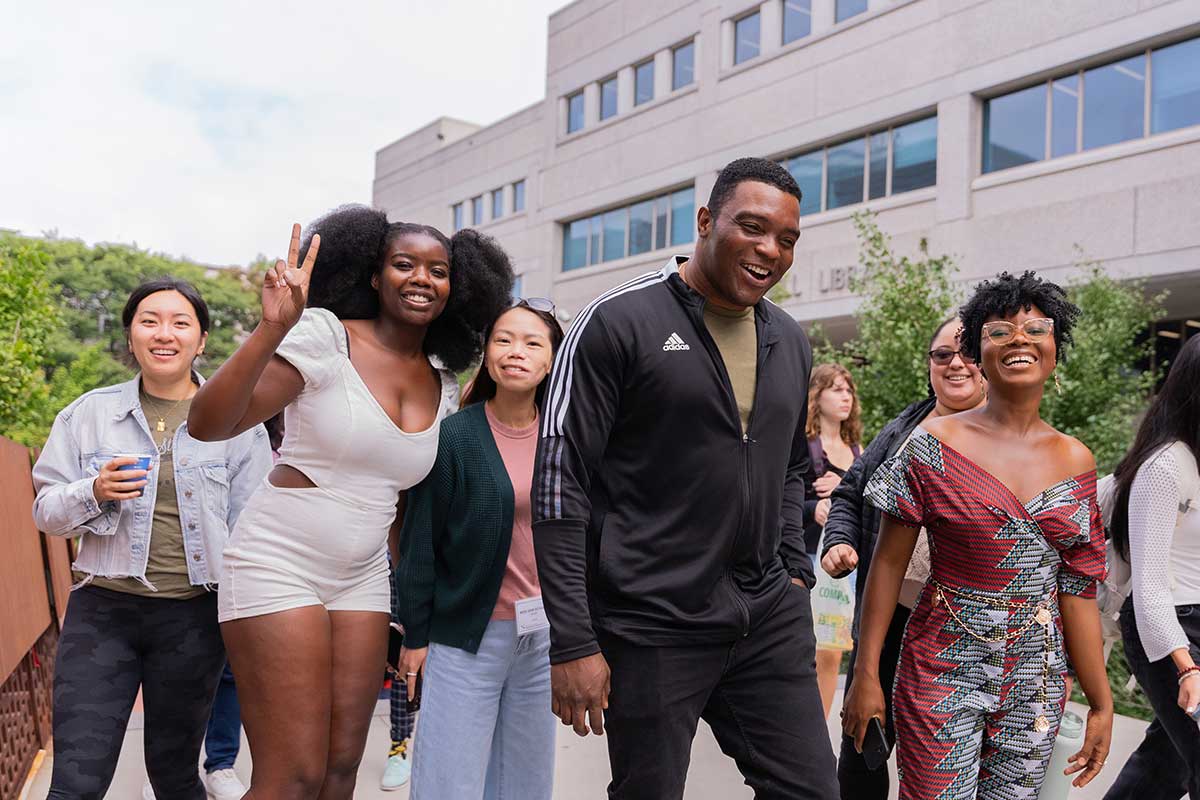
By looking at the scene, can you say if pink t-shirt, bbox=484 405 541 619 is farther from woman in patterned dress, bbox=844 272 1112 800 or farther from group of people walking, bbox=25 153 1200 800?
woman in patterned dress, bbox=844 272 1112 800

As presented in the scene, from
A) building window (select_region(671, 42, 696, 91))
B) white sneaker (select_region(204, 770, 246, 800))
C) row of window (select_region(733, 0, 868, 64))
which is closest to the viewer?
white sneaker (select_region(204, 770, 246, 800))

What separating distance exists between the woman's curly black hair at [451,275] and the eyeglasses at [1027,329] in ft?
5.73

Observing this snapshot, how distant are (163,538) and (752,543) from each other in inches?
77.9

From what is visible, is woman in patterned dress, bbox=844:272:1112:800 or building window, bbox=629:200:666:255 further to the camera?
building window, bbox=629:200:666:255

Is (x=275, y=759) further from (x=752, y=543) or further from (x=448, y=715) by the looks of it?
(x=752, y=543)

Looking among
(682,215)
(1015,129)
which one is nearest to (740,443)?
(1015,129)

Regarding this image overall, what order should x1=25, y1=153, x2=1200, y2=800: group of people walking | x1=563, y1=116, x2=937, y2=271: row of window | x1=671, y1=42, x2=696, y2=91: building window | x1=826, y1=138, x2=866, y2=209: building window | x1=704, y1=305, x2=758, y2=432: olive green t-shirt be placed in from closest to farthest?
x1=25, y1=153, x2=1200, y2=800: group of people walking → x1=704, y1=305, x2=758, y2=432: olive green t-shirt → x1=563, y1=116, x2=937, y2=271: row of window → x1=826, y1=138, x2=866, y2=209: building window → x1=671, y1=42, x2=696, y2=91: building window

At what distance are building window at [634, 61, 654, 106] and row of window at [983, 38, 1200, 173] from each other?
33.5 ft

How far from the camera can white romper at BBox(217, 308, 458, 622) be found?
2.78 m

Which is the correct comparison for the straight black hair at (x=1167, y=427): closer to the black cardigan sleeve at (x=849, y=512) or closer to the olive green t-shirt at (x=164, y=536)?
the black cardigan sleeve at (x=849, y=512)

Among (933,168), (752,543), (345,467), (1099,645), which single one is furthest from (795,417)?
(933,168)

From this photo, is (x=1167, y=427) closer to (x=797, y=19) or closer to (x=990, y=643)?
(x=990, y=643)

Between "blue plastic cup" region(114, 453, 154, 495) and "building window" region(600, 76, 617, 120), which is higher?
"building window" region(600, 76, 617, 120)

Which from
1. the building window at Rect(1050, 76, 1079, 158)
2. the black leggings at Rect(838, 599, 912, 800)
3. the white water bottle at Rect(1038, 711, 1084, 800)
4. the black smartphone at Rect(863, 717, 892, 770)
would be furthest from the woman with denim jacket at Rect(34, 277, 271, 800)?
the building window at Rect(1050, 76, 1079, 158)
